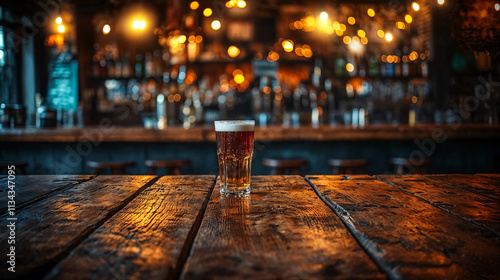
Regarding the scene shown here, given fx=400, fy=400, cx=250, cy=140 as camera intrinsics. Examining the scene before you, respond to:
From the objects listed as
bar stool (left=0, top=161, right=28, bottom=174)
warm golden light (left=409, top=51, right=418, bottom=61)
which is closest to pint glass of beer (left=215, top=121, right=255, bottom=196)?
bar stool (left=0, top=161, right=28, bottom=174)

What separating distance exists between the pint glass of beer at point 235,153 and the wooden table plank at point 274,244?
0.51ft

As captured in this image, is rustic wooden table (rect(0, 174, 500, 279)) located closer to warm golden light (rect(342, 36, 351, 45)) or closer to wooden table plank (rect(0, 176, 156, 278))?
wooden table plank (rect(0, 176, 156, 278))

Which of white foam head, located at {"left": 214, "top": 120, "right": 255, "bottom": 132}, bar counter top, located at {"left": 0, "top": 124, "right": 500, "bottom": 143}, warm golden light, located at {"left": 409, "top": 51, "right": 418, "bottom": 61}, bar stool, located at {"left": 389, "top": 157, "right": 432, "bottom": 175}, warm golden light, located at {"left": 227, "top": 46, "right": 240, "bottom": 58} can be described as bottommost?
bar stool, located at {"left": 389, "top": 157, "right": 432, "bottom": 175}

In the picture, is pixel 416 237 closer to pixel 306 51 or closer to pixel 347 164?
pixel 347 164

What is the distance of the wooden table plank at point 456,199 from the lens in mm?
782

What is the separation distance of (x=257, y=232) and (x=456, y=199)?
57 cm

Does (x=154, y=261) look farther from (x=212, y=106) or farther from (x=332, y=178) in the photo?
(x=212, y=106)

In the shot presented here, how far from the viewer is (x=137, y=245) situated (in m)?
0.62

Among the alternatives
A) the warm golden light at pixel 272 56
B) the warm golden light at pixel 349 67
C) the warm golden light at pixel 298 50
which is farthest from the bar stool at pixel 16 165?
the warm golden light at pixel 349 67

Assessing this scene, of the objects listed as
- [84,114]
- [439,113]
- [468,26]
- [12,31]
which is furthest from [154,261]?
[12,31]

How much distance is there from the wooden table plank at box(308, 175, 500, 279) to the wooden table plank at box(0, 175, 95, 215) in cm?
73

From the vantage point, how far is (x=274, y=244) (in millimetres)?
625

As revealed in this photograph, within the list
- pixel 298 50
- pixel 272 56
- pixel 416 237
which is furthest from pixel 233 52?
pixel 416 237

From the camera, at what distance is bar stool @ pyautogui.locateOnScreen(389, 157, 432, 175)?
3385 mm
